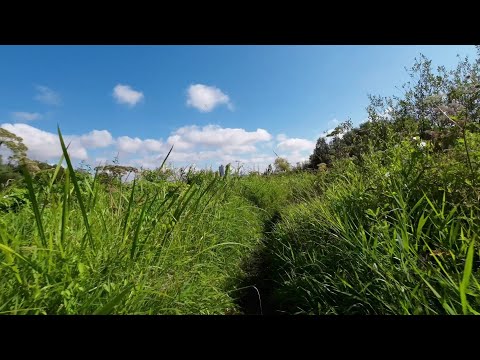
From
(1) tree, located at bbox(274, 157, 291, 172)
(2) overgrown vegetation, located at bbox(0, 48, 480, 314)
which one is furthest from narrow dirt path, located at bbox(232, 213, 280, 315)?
(1) tree, located at bbox(274, 157, 291, 172)

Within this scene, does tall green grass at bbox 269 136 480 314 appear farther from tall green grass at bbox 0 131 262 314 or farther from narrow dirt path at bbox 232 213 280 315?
tall green grass at bbox 0 131 262 314

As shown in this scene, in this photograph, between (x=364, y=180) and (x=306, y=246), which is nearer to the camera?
(x=306, y=246)

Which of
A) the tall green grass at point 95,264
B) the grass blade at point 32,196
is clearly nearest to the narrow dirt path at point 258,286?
the tall green grass at point 95,264

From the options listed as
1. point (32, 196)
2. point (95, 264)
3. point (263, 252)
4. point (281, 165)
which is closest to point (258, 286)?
point (263, 252)

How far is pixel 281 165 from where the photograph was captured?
47.4 feet

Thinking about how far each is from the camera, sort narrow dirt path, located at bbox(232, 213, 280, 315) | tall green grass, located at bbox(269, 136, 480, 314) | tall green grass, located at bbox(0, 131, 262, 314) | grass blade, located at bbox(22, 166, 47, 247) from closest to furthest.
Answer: grass blade, located at bbox(22, 166, 47, 247), tall green grass, located at bbox(0, 131, 262, 314), tall green grass, located at bbox(269, 136, 480, 314), narrow dirt path, located at bbox(232, 213, 280, 315)

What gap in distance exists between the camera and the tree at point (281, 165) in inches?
560

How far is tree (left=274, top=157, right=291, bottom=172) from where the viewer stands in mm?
14216

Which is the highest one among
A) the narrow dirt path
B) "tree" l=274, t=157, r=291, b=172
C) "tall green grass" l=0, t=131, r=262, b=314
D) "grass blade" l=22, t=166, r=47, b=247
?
"tree" l=274, t=157, r=291, b=172

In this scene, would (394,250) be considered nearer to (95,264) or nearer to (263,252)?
(95,264)

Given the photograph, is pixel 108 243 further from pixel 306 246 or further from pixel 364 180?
pixel 364 180
